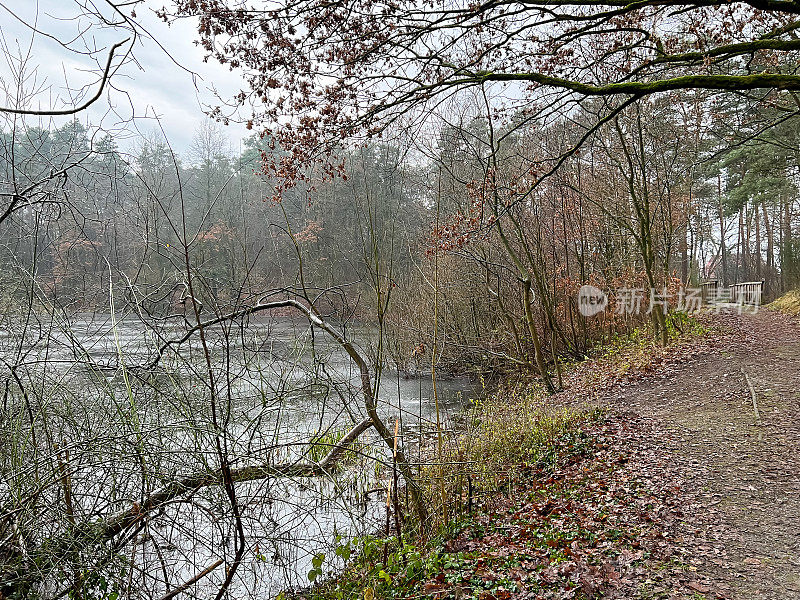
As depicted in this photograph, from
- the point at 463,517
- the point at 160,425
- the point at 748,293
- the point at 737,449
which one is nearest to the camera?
the point at 160,425

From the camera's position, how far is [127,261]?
409 cm

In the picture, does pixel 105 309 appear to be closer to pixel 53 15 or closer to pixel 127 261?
pixel 127 261

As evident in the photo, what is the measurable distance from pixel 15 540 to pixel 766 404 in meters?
9.07

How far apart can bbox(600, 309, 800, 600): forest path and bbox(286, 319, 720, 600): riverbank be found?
7.8 inches

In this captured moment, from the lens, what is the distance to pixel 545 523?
5.30 meters

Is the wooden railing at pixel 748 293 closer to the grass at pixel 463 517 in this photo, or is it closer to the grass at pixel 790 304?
the grass at pixel 790 304

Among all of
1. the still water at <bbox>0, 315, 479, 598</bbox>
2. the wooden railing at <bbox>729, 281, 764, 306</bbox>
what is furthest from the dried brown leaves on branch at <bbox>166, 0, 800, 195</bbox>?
the wooden railing at <bbox>729, 281, 764, 306</bbox>

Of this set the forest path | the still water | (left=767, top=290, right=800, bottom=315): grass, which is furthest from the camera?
(left=767, top=290, right=800, bottom=315): grass

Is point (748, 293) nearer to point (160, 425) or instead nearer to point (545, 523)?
point (545, 523)

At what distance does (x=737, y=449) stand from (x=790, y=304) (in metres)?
14.1

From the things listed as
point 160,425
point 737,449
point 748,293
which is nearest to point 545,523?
point 737,449

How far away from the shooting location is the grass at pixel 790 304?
1644 cm

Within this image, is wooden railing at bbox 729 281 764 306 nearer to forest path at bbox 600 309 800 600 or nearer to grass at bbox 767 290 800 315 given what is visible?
grass at bbox 767 290 800 315

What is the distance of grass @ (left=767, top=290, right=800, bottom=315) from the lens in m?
16.4
